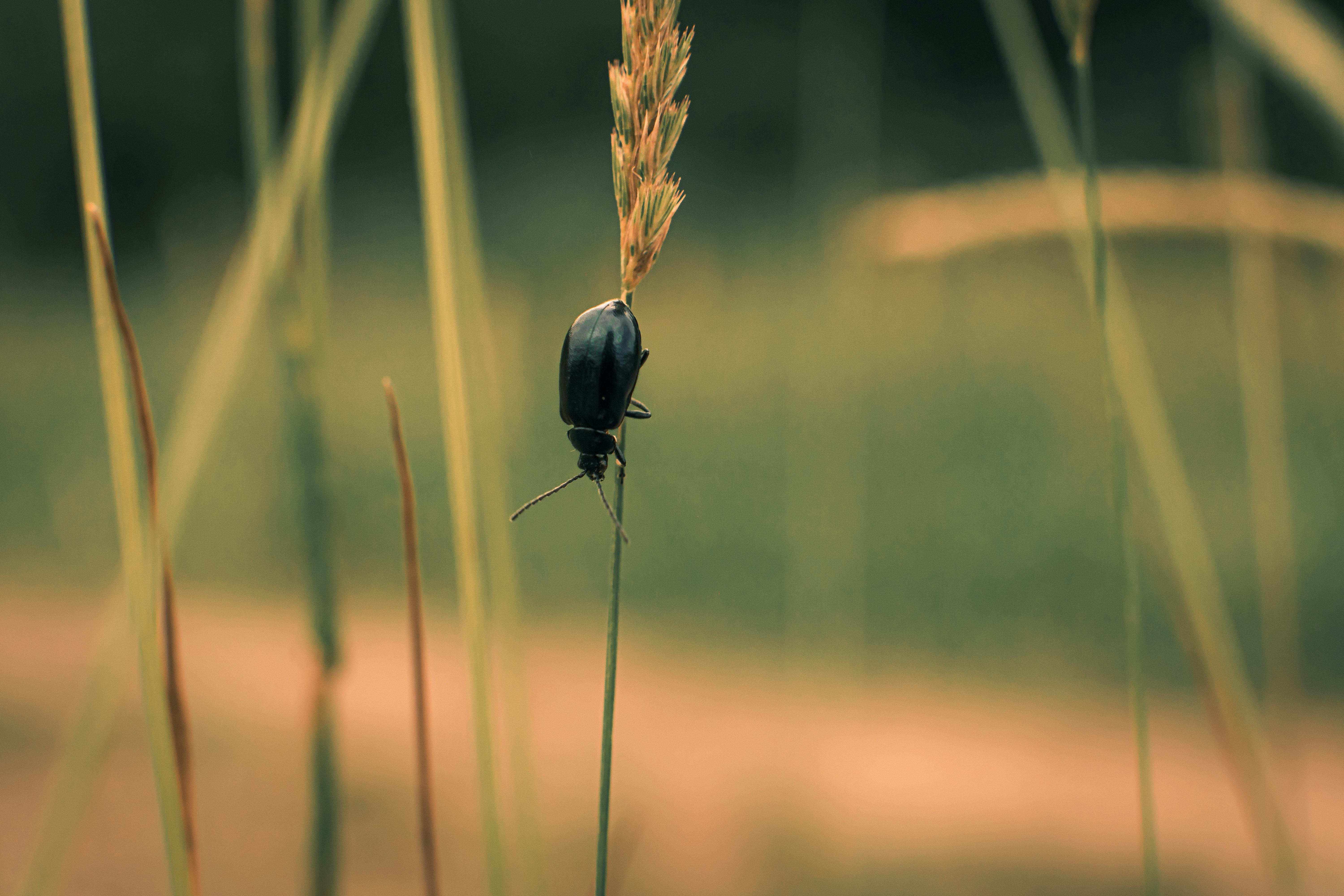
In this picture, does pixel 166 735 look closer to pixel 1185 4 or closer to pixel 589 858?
pixel 589 858

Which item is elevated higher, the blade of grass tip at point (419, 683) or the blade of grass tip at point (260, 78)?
the blade of grass tip at point (260, 78)

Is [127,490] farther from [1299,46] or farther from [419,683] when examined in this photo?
[1299,46]

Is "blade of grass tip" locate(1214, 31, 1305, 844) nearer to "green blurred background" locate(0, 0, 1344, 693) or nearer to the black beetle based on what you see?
"green blurred background" locate(0, 0, 1344, 693)

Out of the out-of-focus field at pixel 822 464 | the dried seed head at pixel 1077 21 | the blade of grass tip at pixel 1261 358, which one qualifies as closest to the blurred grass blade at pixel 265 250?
the dried seed head at pixel 1077 21

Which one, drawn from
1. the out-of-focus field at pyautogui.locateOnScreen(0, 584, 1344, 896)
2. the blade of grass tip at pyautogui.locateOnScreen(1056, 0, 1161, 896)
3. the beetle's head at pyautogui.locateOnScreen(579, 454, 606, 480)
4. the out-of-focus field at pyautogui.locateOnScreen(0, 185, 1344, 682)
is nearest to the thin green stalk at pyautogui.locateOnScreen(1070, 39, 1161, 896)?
the blade of grass tip at pyautogui.locateOnScreen(1056, 0, 1161, 896)

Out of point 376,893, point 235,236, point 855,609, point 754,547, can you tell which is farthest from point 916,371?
point 235,236

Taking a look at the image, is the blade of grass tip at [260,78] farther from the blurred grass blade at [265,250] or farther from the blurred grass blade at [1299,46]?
the blurred grass blade at [1299,46]
